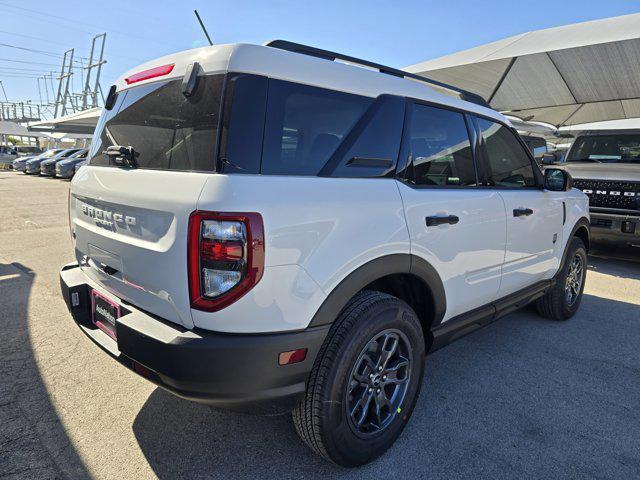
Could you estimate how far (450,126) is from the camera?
276 cm

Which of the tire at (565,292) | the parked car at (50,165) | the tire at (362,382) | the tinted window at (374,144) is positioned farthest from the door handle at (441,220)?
the parked car at (50,165)

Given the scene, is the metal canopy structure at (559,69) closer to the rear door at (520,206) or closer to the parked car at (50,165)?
the rear door at (520,206)

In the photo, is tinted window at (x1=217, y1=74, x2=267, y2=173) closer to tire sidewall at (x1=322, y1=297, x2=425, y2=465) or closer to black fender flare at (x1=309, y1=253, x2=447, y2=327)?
black fender flare at (x1=309, y1=253, x2=447, y2=327)

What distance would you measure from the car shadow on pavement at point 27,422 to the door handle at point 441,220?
2.11 metres

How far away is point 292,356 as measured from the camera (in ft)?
5.92

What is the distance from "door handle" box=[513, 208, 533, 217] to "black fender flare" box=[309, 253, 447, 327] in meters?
1.01

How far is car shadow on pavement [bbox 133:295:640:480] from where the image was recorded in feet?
7.17

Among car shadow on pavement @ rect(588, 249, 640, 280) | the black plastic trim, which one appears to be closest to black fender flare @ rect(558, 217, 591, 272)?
the black plastic trim

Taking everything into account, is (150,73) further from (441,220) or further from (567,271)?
(567,271)

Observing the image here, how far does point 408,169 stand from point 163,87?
4.32 ft

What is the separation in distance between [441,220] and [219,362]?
→ 143cm

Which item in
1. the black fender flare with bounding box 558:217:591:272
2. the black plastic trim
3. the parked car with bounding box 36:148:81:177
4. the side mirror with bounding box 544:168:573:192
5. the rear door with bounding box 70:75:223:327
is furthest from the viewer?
the parked car with bounding box 36:148:81:177

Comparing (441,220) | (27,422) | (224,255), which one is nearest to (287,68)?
(224,255)

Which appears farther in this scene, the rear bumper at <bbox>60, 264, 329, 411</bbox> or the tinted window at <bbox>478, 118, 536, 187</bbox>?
the tinted window at <bbox>478, 118, 536, 187</bbox>
